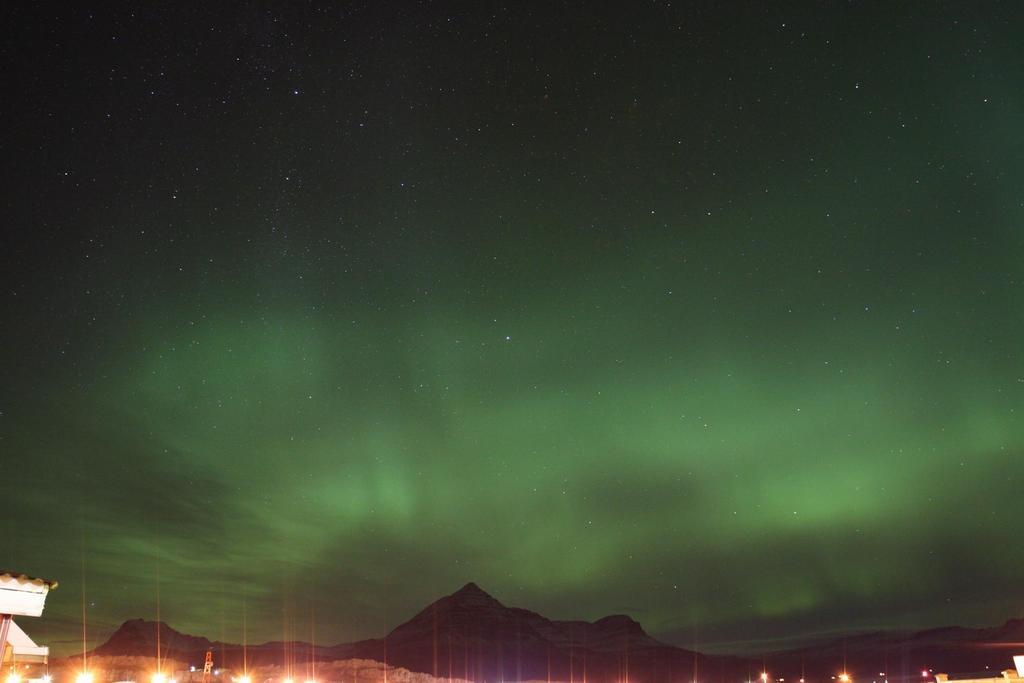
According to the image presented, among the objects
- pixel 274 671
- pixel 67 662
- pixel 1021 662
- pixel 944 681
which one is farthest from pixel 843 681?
pixel 67 662

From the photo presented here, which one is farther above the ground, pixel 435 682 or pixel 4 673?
pixel 4 673

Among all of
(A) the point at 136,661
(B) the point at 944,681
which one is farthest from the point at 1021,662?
(A) the point at 136,661

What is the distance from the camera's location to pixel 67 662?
176 m

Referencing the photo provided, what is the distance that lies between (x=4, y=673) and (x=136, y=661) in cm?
21151

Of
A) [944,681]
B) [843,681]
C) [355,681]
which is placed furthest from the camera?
[355,681]

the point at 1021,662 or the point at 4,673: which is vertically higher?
the point at 4,673

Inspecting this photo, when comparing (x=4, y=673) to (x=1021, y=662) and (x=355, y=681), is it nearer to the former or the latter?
(x=1021, y=662)

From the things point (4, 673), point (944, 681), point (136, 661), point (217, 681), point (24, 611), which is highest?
point (24, 611)

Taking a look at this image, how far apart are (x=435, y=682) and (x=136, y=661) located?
77.5 meters

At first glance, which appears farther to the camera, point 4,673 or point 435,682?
point 435,682

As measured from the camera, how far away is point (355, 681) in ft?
540

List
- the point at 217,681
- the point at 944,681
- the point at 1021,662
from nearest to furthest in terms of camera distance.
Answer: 1. the point at 1021,662
2. the point at 944,681
3. the point at 217,681

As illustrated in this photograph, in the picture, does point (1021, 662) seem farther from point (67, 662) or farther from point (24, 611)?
point (67, 662)

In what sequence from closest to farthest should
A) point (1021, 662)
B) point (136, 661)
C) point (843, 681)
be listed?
point (1021, 662)
point (843, 681)
point (136, 661)
